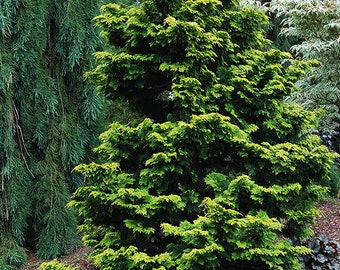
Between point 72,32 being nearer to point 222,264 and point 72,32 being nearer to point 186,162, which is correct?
point 186,162

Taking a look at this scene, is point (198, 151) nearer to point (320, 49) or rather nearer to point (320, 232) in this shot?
point (320, 232)

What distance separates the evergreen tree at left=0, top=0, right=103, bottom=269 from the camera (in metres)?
5.32

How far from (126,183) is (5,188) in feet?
9.54

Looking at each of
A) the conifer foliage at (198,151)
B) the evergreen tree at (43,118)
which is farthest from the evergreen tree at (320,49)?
the evergreen tree at (43,118)

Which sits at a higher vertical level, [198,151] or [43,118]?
[43,118]

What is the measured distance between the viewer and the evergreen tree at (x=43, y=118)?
5320 millimetres

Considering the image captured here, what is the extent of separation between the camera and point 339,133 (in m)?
6.81

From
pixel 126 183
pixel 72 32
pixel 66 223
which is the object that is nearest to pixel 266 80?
pixel 126 183

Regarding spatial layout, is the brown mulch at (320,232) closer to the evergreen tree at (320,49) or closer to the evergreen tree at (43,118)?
the evergreen tree at (43,118)

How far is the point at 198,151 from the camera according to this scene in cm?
325

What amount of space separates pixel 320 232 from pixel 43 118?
12.7 feet

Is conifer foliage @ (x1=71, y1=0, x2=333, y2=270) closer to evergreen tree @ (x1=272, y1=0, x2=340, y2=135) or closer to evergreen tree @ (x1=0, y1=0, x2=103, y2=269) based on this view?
evergreen tree @ (x1=0, y1=0, x2=103, y2=269)

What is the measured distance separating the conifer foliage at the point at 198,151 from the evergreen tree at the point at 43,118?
7.53 feet

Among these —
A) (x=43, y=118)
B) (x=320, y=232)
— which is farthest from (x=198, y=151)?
(x=43, y=118)
